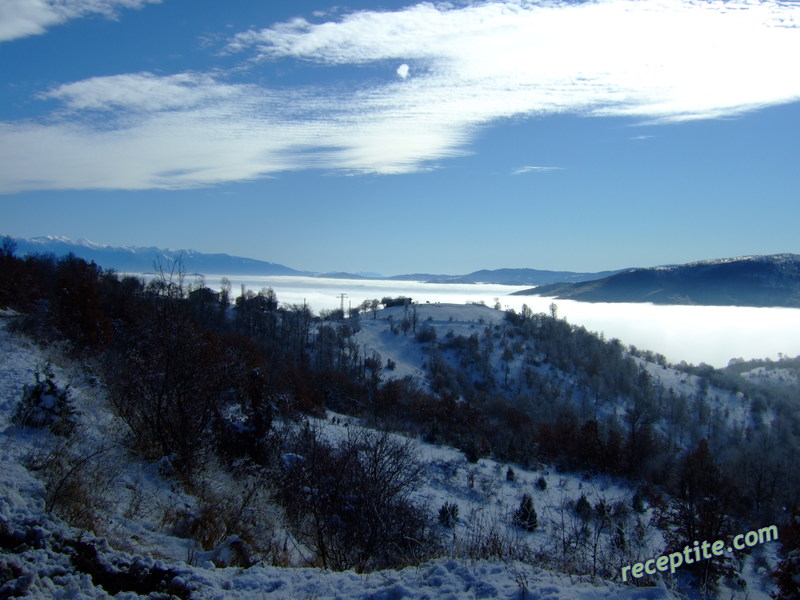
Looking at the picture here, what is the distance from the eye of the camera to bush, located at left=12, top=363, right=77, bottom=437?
8.21m

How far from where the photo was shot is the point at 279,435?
13.9 meters

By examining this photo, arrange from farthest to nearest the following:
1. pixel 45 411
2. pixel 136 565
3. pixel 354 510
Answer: pixel 45 411 → pixel 354 510 → pixel 136 565

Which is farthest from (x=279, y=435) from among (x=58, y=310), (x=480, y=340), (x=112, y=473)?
(x=480, y=340)

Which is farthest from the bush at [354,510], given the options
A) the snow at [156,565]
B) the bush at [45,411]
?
the bush at [45,411]

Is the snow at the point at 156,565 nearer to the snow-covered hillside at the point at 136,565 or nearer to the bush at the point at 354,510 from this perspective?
the snow-covered hillside at the point at 136,565

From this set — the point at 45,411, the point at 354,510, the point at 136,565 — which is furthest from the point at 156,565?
the point at 45,411

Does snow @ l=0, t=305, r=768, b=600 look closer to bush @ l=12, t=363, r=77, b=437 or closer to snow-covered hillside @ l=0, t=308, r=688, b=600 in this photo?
snow-covered hillside @ l=0, t=308, r=688, b=600

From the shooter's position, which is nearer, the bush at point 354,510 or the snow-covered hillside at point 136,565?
the snow-covered hillside at point 136,565

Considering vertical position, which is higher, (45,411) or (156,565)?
(45,411)

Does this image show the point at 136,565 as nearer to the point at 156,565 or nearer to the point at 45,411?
the point at 156,565

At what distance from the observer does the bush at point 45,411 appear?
821 cm

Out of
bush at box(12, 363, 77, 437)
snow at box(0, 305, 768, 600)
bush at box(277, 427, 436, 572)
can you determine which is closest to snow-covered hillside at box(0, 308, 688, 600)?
snow at box(0, 305, 768, 600)

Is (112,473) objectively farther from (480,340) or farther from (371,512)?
(480,340)

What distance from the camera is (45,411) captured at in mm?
8305
